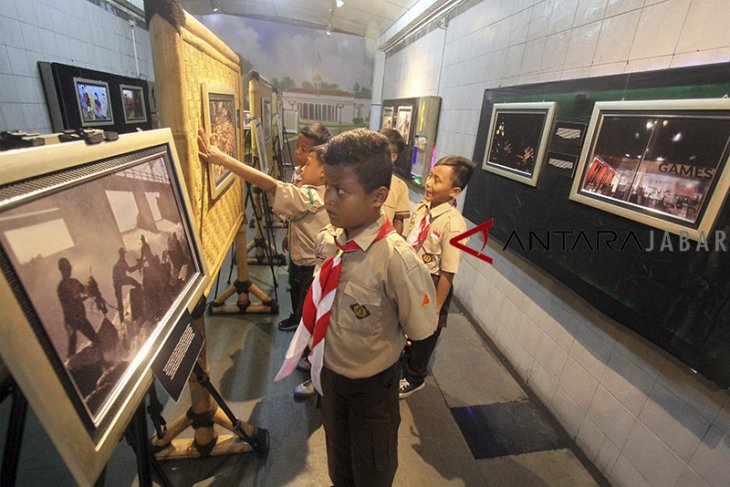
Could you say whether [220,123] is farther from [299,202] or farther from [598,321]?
[598,321]

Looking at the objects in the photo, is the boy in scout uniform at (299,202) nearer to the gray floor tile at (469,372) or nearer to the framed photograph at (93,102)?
the gray floor tile at (469,372)

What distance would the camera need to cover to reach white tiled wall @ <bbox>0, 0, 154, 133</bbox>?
3016 millimetres

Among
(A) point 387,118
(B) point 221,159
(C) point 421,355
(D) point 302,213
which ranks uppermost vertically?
(A) point 387,118

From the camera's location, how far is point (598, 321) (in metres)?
1.90

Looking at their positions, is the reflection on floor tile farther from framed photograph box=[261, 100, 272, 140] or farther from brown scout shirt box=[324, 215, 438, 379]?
framed photograph box=[261, 100, 272, 140]

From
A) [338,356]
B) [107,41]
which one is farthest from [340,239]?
[107,41]

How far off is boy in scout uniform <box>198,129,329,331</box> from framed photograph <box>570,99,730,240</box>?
1475mm

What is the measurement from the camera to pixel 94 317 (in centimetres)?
64

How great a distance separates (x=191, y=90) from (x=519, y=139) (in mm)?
2156

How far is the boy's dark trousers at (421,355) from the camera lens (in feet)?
7.16

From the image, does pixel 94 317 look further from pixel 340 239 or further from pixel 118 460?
pixel 118 460

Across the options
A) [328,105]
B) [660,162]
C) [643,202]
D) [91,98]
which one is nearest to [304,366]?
[643,202]

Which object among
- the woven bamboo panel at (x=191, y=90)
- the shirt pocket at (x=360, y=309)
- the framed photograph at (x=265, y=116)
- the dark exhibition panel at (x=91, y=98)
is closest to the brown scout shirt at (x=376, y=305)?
the shirt pocket at (x=360, y=309)

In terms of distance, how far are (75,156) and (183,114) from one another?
0.62 m
